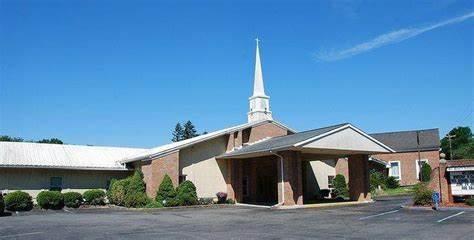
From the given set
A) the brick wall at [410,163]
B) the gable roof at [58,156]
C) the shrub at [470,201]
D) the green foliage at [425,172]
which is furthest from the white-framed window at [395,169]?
the shrub at [470,201]

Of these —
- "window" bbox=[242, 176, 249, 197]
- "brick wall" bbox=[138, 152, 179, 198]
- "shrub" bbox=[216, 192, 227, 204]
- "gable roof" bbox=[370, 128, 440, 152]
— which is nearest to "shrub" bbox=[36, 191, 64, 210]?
"brick wall" bbox=[138, 152, 179, 198]

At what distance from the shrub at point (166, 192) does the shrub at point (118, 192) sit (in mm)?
2590

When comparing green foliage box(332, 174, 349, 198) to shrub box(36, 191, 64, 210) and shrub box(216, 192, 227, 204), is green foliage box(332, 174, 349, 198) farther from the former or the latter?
shrub box(36, 191, 64, 210)

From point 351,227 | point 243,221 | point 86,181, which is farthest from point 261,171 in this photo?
point 351,227

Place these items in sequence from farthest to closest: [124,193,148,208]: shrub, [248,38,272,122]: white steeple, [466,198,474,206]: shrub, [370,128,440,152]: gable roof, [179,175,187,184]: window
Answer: [370,128,440,152]: gable roof < [248,38,272,122]: white steeple < [179,175,187,184]: window < [124,193,148,208]: shrub < [466,198,474,206]: shrub

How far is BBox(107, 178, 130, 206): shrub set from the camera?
3046 cm

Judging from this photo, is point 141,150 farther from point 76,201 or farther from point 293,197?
point 293,197

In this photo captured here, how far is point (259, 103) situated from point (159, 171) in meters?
12.7

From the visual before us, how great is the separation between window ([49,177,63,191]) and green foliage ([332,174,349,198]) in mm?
19383

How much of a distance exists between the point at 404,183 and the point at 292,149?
93.2 feet

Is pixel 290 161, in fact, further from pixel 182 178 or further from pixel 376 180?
pixel 376 180

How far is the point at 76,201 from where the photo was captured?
101 feet

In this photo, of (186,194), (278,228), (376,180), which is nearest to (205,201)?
(186,194)

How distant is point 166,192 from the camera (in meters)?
29.1
